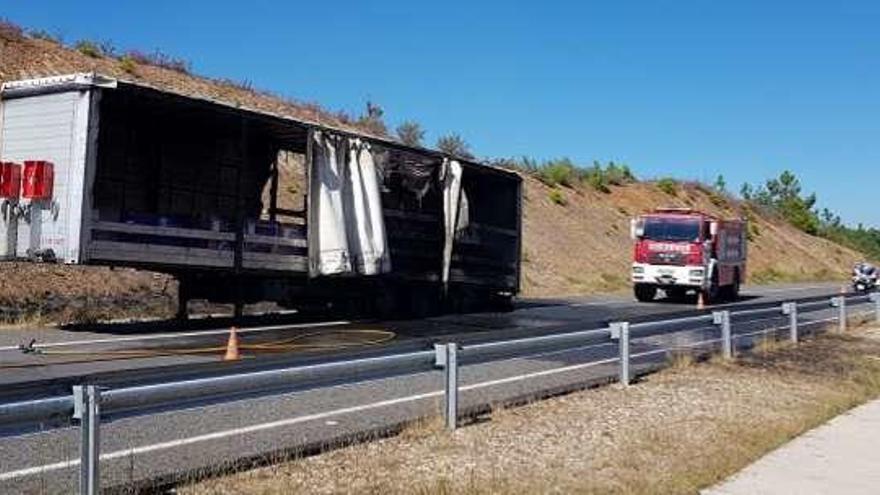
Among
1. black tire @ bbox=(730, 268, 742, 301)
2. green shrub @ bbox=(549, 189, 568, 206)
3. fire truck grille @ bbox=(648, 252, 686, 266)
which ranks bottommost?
black tire @ bbox=(730, 268, 742, 301)

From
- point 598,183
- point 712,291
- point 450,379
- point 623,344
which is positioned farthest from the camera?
point 598,183

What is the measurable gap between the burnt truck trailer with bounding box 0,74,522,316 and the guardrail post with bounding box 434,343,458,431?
28.4 ft

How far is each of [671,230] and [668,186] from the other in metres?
40.5

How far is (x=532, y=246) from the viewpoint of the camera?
154 ft

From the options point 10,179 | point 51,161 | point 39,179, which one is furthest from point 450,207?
point 10,179

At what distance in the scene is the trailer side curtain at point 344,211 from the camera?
65.5 ft

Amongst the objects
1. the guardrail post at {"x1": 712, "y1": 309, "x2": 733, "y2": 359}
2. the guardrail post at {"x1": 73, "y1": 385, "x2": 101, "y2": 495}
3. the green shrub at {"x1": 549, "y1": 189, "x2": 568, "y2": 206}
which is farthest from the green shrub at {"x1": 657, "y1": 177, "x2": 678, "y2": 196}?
the guardrail post at {"x1": 73, "y1": 385, "x2": 101, "y2": 495}

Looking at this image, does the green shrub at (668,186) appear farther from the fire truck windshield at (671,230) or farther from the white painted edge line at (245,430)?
the white painted edge line at (245,430)

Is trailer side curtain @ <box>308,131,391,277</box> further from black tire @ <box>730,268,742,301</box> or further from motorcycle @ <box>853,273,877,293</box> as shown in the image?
motorcycle @ <box>853,273,877,293</box>

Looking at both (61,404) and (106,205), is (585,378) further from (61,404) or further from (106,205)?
(106,205)

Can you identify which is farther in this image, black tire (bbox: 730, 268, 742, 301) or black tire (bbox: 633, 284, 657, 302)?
black tire (bbox: 730, 268, 742, 301)

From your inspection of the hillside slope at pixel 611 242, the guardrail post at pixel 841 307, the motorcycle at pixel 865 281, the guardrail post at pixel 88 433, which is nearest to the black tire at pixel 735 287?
the hillside slope at pixel 611 242

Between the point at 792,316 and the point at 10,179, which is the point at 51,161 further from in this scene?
the point at 792,316

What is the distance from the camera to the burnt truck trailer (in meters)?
16.5
